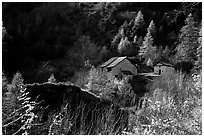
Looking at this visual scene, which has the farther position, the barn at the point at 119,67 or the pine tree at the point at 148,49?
the pine tree at the point at 148,49

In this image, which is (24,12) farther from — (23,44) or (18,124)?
(18,124)

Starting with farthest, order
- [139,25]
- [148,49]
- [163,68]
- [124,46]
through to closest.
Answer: [139,25] < [124,46] < [148,49] < [163,68]

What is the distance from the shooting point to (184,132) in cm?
385

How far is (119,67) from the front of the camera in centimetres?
2094

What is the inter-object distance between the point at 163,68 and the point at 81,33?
926cm

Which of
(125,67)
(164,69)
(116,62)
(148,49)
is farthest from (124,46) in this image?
(164,69)

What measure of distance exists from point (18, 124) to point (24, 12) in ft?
78.6

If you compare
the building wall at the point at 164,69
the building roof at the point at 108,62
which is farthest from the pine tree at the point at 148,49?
the building roof at the point at 108,62

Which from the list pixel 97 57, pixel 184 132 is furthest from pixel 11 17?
pixel 184 132

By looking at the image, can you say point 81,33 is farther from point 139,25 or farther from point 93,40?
point 139,25

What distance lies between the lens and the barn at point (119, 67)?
20714 mm

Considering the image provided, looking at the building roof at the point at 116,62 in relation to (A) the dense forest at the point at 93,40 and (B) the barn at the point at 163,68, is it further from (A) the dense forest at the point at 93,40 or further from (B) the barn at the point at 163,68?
(B) the barn at the point at 163,68

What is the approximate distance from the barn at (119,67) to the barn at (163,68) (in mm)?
1586

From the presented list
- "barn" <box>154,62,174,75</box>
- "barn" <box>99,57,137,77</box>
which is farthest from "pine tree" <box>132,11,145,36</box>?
"barn" <box>154,62,174,75</box>
